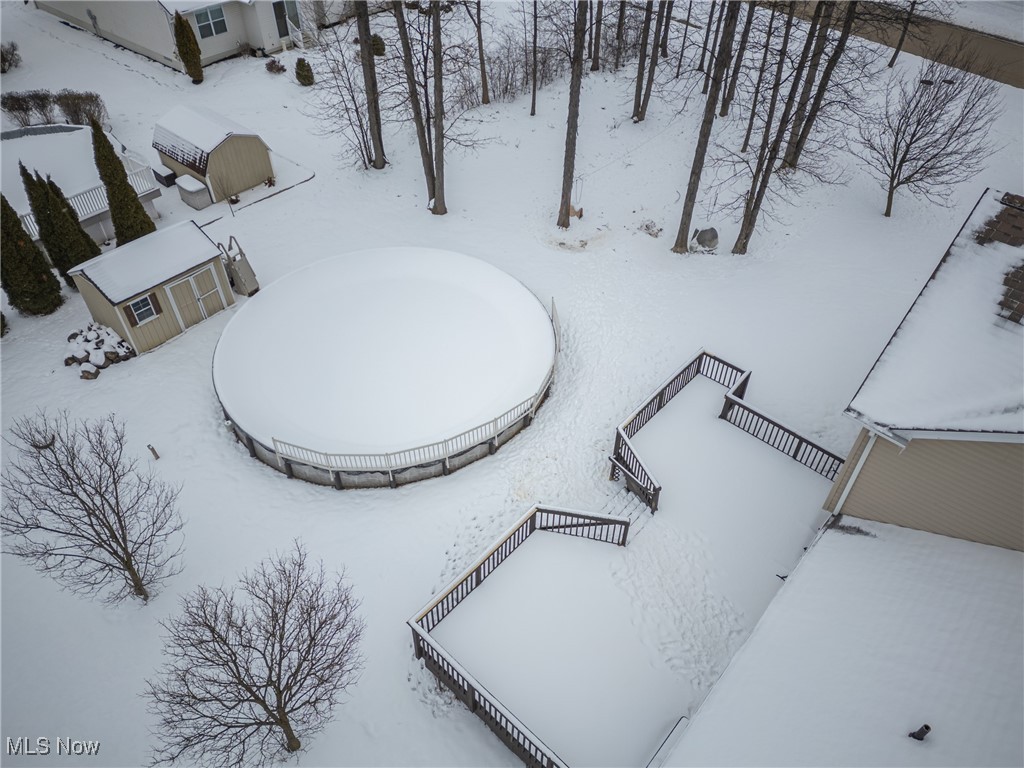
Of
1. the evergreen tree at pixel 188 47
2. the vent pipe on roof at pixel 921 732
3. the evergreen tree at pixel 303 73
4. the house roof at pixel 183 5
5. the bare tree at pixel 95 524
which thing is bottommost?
the bare tree at pixel 95 524

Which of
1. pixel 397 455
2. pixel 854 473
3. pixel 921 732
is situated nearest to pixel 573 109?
pixel 397 455

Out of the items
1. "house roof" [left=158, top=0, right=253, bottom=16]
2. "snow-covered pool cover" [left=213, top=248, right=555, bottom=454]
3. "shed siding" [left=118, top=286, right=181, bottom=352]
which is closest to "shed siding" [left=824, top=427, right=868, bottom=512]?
"snow-covered pool cover" [left=213, top=248, right=555, bottom=454]

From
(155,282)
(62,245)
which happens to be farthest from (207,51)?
(155,282)

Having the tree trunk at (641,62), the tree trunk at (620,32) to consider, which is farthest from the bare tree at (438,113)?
the tree trunk at (620,32)

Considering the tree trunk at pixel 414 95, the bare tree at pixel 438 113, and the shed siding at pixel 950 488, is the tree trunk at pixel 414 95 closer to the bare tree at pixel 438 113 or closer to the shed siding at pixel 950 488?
the bare tree at pixel 438 113

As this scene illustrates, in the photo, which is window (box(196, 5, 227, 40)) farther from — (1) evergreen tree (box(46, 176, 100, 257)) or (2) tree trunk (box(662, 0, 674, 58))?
(2) tree trunk (box(662, 0, 674, 58))

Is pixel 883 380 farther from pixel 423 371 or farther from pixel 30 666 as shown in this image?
pixel 30 666
